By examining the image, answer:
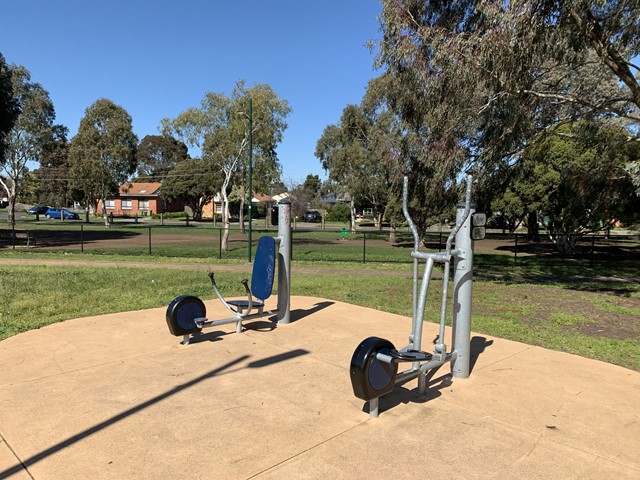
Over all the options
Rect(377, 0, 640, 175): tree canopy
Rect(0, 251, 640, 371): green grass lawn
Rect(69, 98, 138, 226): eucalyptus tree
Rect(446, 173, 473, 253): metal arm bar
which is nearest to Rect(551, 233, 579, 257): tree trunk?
Rect(0, 251, 640, 371): green grass lawn

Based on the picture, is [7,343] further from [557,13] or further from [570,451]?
[557,13]

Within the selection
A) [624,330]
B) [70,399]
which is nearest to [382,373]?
[70,399]

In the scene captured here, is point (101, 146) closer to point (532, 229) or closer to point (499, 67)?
point (532, 229)

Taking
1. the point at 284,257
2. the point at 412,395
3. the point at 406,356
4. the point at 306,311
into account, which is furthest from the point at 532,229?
the point at 406,356

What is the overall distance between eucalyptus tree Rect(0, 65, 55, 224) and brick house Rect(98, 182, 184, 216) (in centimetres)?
3428

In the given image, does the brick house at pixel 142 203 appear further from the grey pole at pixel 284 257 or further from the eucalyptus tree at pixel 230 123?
the grey pole at pixel 284 257

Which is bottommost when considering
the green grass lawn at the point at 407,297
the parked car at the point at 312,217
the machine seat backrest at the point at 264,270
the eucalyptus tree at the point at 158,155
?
the green grass lawn at the point at 407,297

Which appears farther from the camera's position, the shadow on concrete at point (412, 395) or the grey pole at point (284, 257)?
the grey pole at point (284, 257)

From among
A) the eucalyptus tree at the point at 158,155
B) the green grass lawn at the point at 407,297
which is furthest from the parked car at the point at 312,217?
the green grass lawn at the point at 407,297

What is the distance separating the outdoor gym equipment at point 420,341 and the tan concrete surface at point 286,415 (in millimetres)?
248

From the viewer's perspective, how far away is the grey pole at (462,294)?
13.9ft

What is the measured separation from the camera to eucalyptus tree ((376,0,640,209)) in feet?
28.8

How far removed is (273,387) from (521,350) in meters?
3.04

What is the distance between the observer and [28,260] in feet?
50.3
